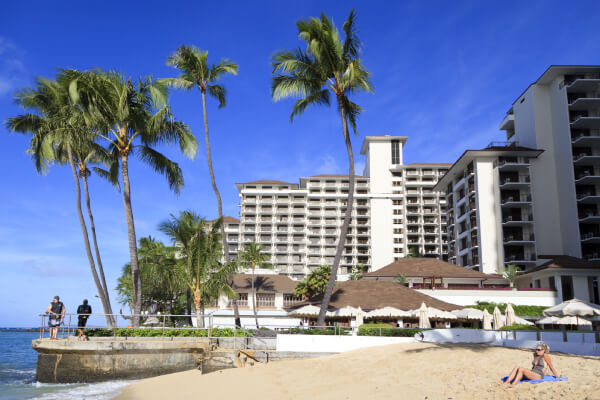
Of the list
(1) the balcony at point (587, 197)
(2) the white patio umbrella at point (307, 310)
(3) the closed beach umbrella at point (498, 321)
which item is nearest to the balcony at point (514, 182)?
(1) the balcony at point (587, 197)

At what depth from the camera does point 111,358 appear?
20.5 meters

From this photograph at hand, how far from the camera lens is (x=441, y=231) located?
102 meters

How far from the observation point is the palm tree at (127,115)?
79.0 ft

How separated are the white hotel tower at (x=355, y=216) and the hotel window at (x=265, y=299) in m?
39.4

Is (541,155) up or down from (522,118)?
down

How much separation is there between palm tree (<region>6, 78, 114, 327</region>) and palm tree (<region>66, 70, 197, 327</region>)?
1320 millimetres

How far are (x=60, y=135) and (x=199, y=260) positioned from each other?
974 centimetres

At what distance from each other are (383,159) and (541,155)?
48472mm

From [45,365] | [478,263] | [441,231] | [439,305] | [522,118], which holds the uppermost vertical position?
[522,118]

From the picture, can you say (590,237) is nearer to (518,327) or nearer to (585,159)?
(585,159)

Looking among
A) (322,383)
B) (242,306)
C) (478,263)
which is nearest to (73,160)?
(322,383)

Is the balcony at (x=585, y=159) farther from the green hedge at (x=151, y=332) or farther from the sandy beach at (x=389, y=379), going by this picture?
the green hedge at (x=151, y=332)

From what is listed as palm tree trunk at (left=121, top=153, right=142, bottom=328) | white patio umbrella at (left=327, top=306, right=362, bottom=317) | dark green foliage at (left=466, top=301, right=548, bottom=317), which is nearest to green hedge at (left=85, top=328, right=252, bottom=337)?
palm tree trunk at (left=121, top=153, right=142, bottom=328)

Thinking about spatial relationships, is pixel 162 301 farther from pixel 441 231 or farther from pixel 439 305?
pixel 441 231
